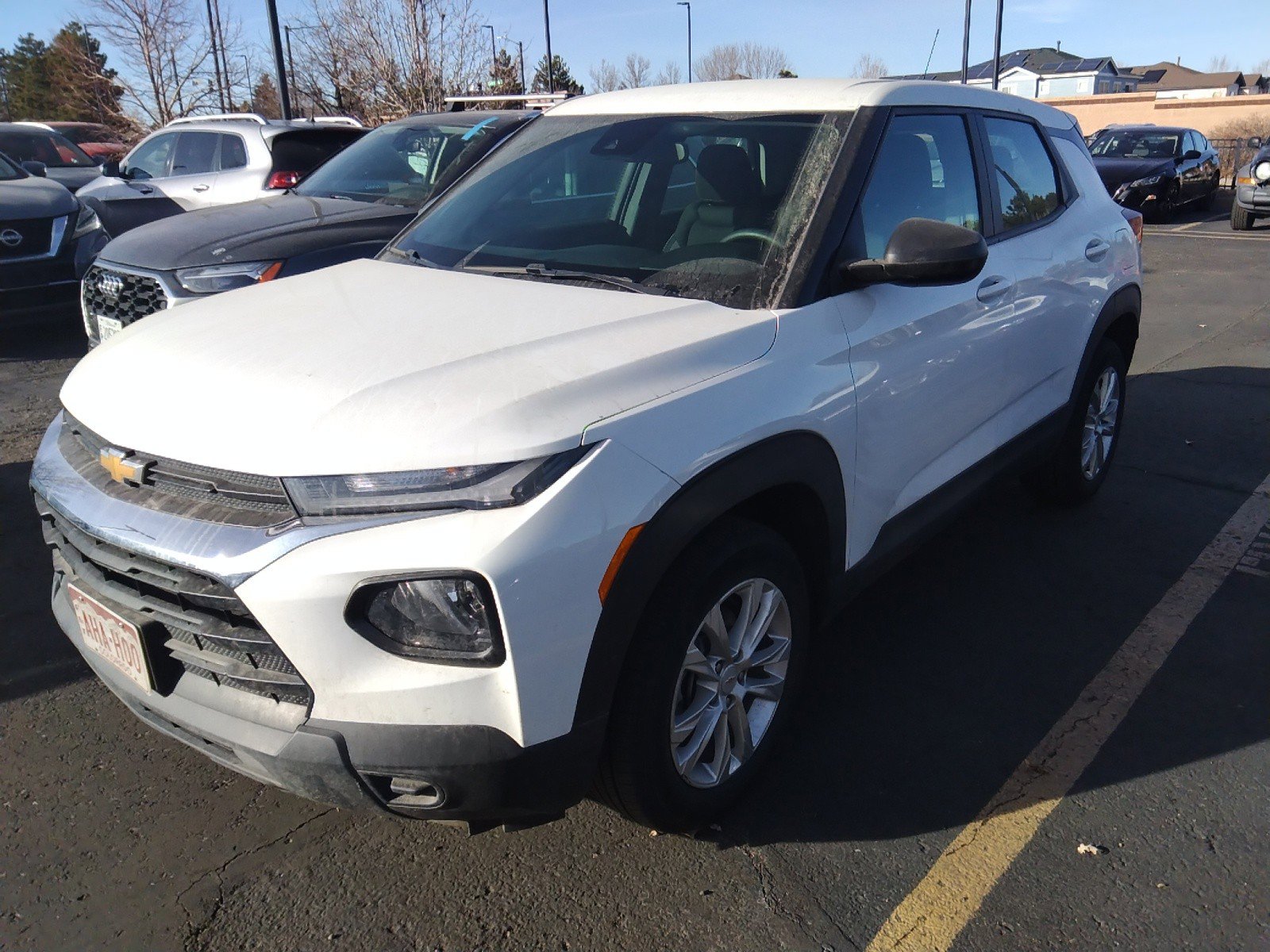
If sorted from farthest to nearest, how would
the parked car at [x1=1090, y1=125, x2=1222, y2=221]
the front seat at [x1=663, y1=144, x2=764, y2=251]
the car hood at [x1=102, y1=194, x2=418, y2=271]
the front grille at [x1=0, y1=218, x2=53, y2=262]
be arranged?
1. the parked car at [x1=1090, y1=125, x2=1222, y2=221]
2. the front grille at [x1=0, y1=218, x2=53, y2=262]
3. the car hood at [x1=102, y1=194, x2=418, y2=271]
4. the front seat at [x1=663, y1=144, x2=764, y2=251]

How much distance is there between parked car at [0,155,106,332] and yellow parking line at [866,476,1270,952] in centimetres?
770

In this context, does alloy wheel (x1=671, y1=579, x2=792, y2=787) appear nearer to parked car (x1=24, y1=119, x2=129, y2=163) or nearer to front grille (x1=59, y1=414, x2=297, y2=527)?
front grille (x1=59, y1=414, x2=297, y2=527)

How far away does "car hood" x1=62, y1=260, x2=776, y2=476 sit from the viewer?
2.05 meters

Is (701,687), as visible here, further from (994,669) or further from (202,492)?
(994,669)

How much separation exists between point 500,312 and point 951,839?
1.80 m

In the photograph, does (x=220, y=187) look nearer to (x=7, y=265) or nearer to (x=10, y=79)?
(x=7, y=265)

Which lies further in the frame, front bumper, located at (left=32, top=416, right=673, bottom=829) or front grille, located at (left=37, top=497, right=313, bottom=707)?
front grille, located at (left=37, top=497, right=313, bottom=707)

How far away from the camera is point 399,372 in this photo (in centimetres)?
226

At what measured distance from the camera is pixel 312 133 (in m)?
8.81

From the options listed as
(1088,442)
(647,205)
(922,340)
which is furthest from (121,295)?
(1088,442)

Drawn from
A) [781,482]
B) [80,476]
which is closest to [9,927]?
[80,476]

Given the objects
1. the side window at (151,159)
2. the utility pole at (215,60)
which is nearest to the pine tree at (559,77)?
the utility pole at (215,60)

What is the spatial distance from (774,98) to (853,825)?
2.16 m

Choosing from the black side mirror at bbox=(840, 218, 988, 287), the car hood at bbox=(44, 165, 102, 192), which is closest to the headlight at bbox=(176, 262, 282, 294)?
the black side mirror at bbox=(840, 218, 988, 287)
